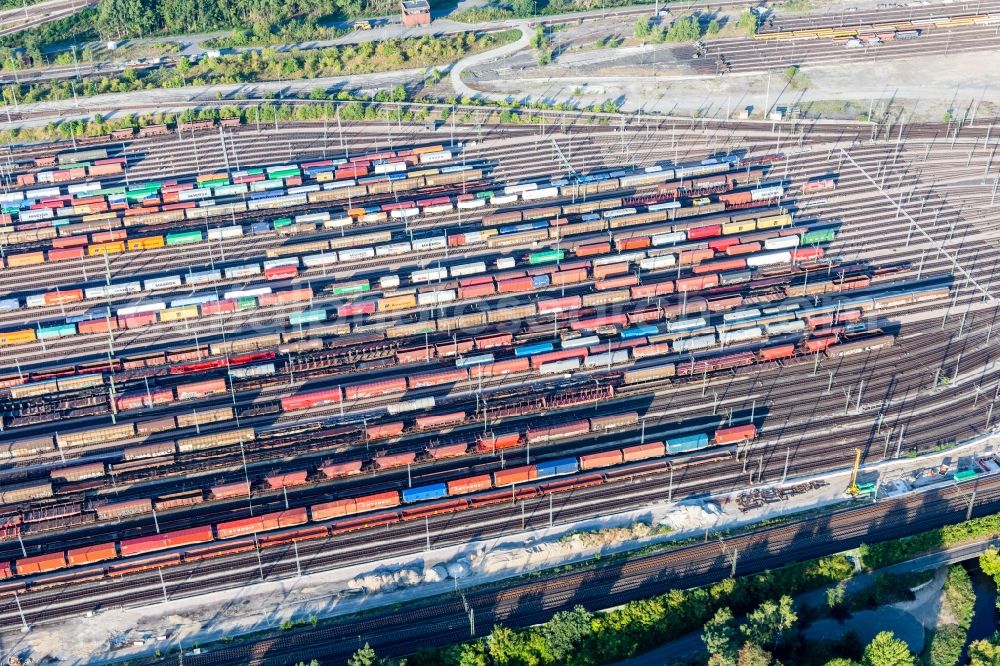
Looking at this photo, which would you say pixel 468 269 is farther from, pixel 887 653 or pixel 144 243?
pixel 887 653

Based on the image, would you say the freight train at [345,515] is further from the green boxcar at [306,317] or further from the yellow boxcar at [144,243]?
the yellow boxcar at [144,243]

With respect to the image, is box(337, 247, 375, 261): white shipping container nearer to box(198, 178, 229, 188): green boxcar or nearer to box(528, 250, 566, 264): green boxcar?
box(528, 250, 566, 264): green boxcar

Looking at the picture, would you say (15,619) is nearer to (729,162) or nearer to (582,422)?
(582,422)

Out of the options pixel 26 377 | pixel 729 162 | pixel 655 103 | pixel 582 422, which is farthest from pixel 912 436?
pixel 26 377

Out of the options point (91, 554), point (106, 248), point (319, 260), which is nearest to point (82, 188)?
point (106, 248)

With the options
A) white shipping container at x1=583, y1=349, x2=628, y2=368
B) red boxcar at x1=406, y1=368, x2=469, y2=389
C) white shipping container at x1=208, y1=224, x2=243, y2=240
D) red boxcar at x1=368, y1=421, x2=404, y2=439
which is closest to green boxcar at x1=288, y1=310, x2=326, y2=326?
red boxcar at x1=406, y1=368, x2=469, y2=389

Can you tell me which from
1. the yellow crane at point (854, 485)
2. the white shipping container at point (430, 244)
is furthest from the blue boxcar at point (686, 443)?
the white shipping container at point (430, 244)
